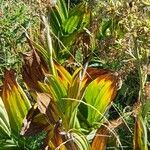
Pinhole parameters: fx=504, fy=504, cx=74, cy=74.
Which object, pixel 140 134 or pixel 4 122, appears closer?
pixel 140 134

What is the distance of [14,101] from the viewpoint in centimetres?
220

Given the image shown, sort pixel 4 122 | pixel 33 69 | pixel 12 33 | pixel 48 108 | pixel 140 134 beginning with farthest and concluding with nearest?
pixel 12 33 < pixel 33 69 < pixel 4 122 < pixel 48 108 < pixel 140 134

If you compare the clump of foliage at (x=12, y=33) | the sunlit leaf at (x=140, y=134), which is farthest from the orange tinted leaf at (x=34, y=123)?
the clump of foliage at (x=12, y=33)

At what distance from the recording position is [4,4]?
384 cm

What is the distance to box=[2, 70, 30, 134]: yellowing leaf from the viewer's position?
2.17m

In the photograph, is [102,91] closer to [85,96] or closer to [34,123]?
[85,96]

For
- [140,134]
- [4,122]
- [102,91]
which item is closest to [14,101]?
[4,122]

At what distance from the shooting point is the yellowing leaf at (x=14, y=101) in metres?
2.17

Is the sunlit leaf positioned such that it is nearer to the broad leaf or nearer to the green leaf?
the broad leaf

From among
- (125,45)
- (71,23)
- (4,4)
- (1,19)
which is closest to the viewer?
(125,45)

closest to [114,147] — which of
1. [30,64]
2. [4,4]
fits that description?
[30,64]

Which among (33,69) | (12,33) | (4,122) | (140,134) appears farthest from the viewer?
(12,33)

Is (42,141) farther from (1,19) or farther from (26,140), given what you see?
(1,19)

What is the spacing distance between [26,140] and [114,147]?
39 cm
